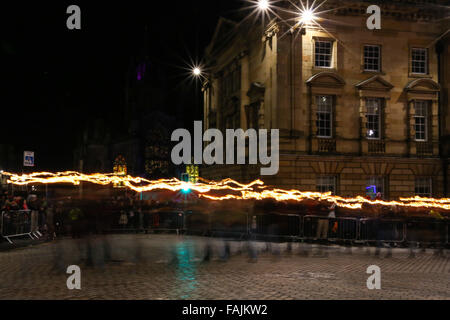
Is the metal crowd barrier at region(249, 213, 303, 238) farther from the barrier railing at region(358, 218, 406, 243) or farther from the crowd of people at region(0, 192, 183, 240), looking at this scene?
the crowd of people at region(0, 192, 183, 240)

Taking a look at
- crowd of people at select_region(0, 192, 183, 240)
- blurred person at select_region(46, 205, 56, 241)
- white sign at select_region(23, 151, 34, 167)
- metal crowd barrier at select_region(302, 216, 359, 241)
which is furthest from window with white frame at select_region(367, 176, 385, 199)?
white sign at select_region(23, 151, 34, 167)

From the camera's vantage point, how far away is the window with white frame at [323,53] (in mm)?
34875

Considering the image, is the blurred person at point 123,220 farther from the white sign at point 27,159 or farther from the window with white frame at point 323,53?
the window with white frame at point 323,53

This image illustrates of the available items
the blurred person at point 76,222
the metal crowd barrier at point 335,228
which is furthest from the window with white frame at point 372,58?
the blurred person at point 76,222

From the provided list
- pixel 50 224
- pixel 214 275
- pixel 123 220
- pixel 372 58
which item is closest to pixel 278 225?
pixel 50 224

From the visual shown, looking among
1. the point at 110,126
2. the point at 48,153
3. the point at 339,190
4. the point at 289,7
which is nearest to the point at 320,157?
the point at 339,190

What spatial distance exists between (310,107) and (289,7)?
247 inches

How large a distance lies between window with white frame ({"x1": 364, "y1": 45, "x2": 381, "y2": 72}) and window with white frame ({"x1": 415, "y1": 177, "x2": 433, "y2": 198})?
7.65m

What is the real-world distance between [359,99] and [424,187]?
7.09 m

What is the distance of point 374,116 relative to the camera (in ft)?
117

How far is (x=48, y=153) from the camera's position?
5850 cm

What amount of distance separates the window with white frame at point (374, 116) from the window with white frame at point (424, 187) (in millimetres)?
3952

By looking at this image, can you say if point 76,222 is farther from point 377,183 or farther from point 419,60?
point 419,60

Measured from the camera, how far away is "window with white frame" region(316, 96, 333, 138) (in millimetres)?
34906
